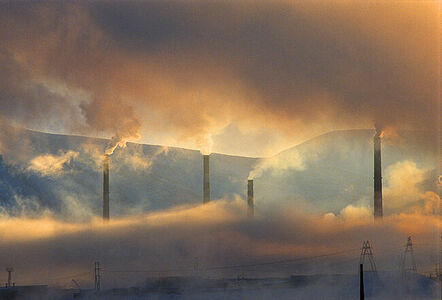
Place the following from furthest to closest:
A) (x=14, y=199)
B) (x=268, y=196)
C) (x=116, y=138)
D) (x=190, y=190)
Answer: (x=190, y=190) < (x=268, y=196) < (x=14, y=199) < (x=116, y=138)

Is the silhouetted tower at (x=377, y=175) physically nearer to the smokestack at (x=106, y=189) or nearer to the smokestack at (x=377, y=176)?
the smokestack at (x=377, y=176)

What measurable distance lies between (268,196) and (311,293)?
2819 inches

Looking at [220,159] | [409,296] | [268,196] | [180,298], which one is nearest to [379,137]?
[409,296]

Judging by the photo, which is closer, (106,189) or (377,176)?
(377,176)

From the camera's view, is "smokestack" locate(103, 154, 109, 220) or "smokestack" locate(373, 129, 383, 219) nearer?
"smokestack" locate(373, 129, 383, 219)

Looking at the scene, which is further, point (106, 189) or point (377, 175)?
point (106, 189)

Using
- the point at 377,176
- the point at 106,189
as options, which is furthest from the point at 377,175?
the point at 106,189

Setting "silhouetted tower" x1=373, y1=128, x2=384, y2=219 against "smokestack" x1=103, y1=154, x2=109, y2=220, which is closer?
"silhouetted tower" x1=373, y1=128, x2=384, y2=219

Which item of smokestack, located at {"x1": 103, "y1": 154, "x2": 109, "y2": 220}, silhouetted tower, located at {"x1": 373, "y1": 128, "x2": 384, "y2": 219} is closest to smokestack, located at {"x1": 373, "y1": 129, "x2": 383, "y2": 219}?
silhouetted tower, located at {"x1": 373, "y1": 128, "x2": 384, "y2": 219}

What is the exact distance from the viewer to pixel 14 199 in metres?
115

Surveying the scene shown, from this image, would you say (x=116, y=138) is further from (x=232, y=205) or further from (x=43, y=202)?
(x=43, y=202)

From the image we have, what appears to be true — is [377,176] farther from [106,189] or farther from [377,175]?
[106,189]

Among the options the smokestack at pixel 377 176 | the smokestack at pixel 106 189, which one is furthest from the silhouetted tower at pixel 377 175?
the smokestack at pixel 106 189

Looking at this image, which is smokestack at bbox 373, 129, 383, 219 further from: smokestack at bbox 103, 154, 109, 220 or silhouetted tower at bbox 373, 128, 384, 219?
smokestack at bbox 103, 154, 109, 220
